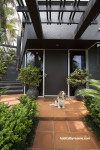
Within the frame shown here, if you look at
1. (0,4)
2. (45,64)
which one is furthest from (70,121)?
(0,4)

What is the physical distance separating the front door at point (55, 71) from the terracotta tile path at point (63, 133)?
1.71 metres

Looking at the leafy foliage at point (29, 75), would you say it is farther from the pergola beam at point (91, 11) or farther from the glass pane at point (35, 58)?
the pergola beam at point (91, 11)

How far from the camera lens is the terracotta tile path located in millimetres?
1335

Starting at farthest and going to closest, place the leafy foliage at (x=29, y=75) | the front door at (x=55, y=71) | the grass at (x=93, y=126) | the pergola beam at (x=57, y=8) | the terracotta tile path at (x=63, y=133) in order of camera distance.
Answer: the front door at (x=55, y=71), the leafy foliage at (x=29, y=75), the pergola beam at (x=57, y=8), the grass at (x=93, y=126), the terracotta tile path at (x=63, y=133)

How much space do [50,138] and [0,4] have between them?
14.1 ft

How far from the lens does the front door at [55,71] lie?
12.6ft

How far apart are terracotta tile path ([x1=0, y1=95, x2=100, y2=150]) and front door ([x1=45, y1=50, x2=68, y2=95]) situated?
1.71 metres

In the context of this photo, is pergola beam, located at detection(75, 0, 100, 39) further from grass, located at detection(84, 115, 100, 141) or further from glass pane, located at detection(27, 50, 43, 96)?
grass, located at detection(84, 115, 100, 141)

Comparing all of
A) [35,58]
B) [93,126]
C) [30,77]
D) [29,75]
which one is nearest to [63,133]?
[93,126]

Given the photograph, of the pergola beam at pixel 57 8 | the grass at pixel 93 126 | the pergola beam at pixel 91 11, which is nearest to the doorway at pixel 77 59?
the pergola beam at pixel 91 11

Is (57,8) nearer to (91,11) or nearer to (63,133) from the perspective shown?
(91,11)

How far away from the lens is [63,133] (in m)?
1.59

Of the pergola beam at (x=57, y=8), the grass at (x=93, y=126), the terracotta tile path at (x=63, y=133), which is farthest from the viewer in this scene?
the pergola beam at (x=57, y=8)

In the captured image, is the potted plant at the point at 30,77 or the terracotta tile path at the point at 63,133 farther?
the potted plant at the point at 30,77
